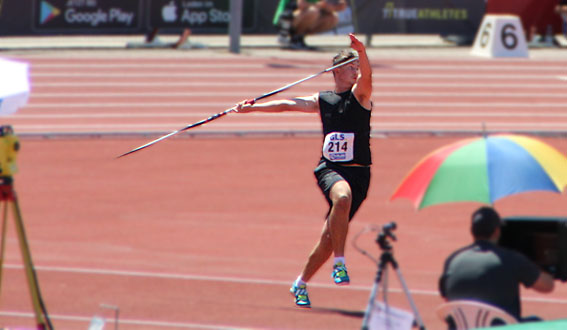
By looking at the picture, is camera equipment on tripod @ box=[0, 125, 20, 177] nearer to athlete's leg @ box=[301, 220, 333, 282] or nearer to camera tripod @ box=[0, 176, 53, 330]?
camera tripod @ box=[0, 176, 53, 330]

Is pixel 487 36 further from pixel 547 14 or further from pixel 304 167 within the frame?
pixel 304 167

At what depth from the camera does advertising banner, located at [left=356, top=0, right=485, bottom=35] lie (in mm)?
29016

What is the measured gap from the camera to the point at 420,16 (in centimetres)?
2948

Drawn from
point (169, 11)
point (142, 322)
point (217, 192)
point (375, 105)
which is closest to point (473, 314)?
point (142, 322)

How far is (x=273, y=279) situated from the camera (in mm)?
17859

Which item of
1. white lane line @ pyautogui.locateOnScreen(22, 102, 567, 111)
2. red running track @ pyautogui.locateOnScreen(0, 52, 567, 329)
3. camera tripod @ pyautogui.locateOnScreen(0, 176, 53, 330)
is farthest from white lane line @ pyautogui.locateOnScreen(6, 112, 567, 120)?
camera tripod @ pyautogui.locateOnScreen(0, 176, 53, 330)

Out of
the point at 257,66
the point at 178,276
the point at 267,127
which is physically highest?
the point at 257,66

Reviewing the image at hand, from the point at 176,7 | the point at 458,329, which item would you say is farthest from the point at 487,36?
the point at 458,329

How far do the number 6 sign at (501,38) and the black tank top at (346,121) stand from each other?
→ 21600 millimetres

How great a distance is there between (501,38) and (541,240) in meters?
21.5

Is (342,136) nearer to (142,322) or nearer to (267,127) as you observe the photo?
(142,322)

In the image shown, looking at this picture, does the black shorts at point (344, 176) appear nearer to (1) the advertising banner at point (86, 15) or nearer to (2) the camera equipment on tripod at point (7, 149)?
(2) the camera equipment on tripod at point (7, 149)

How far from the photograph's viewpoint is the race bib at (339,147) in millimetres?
7039

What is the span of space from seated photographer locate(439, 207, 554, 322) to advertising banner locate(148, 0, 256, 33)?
21.8m
